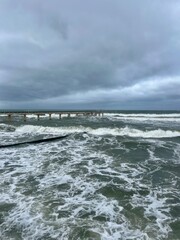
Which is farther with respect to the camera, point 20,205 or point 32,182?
point 32,182

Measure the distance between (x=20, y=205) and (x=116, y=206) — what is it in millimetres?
2635

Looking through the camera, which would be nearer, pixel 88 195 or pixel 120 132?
pixel 88 195

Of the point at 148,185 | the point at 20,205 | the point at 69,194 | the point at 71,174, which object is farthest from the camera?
the point at 71,174

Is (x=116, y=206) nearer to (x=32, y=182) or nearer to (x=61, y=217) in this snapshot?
(x=61, y=217)

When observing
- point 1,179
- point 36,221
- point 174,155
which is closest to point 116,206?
point 36,221

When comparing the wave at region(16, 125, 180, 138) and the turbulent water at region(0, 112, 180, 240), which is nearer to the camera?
the turbulent water at region(0, 112, 180, 240)

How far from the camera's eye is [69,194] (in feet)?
24.8

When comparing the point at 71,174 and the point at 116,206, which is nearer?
the point at 116,206

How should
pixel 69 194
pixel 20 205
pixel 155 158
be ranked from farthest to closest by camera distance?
1. pixel 155 158
2. pixel 69 194
3. pixel 20 205

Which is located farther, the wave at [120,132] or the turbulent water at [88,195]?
the wave at [120,132]

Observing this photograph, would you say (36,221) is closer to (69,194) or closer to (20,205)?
(20,205)

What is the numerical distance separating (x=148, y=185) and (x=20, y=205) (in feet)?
14.7

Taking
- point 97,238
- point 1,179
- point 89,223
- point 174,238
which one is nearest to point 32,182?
point 1,179

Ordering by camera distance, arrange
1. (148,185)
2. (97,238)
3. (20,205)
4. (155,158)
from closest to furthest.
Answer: (97,238)
(20,205)
(148,185)
(155,158)
